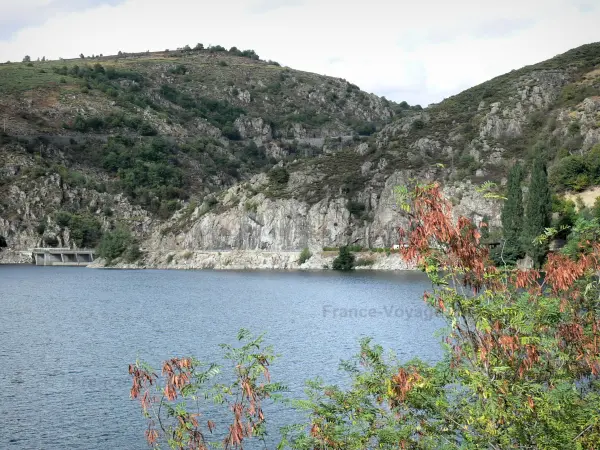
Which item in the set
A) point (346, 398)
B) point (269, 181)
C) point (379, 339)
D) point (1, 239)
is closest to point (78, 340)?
point (379, 339)

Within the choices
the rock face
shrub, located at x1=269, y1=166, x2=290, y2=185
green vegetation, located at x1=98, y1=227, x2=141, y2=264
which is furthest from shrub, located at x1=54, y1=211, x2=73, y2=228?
shrub, located at x1=269, y1=166, x2=290, y2=185

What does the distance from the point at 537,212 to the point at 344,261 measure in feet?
146

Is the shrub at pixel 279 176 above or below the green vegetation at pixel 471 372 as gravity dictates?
above

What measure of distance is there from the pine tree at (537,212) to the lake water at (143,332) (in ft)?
44.2

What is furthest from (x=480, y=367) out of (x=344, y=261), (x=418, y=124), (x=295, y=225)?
(x=418, y=124)

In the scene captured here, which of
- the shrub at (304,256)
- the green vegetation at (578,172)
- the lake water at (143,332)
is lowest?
the lake water at (143,332)

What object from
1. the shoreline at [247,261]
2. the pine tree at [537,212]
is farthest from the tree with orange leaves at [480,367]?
the shoreline at [247,261]

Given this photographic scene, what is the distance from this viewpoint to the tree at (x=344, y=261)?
131 metres

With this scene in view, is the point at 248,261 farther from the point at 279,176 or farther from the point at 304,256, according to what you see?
the point at 279,176

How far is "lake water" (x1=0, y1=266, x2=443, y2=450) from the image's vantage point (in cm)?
3500

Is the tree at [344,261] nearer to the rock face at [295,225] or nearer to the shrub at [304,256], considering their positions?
the rock face at [295,225]

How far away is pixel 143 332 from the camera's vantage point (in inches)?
2458

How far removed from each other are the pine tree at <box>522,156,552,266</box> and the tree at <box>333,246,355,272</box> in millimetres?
41091

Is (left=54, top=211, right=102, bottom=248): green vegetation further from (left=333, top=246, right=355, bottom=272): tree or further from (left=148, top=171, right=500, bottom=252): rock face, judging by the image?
(left=333, top=246, right=355, bottom=272): tree
